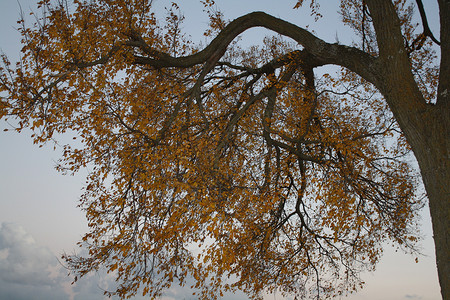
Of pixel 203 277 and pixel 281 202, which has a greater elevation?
pixel 281 202

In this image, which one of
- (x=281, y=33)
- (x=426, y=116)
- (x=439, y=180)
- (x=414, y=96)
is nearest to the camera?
(x=439, y=180)

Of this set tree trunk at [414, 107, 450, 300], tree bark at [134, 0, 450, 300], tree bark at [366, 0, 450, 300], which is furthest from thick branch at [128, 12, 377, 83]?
tree trunk at [414, 107, 450, 300]

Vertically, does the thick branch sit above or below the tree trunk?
above

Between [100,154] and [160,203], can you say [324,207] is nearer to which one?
[160,203]

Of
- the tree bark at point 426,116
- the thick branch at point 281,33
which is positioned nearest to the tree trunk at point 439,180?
the tree bark at point 426,116

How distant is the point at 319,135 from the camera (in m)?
11.1

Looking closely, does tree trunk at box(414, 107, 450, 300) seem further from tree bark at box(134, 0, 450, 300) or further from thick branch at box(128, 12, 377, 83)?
thick branch at box(128, 12, 377, 83)

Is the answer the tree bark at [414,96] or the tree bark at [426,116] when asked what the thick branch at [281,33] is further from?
the tree bark at [426,116]

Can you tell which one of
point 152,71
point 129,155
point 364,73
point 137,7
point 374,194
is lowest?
point 129,155

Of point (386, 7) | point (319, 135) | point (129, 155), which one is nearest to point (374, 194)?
point (319, 135)

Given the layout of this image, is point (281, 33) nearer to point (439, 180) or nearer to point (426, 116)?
point (426, 116)

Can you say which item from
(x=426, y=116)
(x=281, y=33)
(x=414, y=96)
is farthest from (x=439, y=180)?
(x=281, y=33)

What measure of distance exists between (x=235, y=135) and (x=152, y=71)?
320 centimetres

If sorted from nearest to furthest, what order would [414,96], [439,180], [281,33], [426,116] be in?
[439,180] < [426,116] < [414,96] < [281,33]
